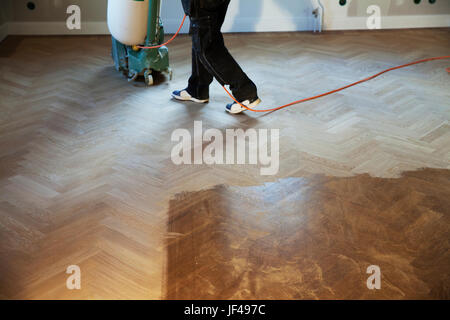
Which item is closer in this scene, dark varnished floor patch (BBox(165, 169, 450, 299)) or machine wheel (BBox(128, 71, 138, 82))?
dark varnished floor patch (BBox(165, 169, 450, 299))

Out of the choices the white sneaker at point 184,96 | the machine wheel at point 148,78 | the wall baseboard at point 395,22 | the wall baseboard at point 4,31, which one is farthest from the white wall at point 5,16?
the wall baseboard at point 395,22

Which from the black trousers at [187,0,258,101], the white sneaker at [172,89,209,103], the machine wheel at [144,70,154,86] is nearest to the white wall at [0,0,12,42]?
the machine wheel at [144,70,154,86]

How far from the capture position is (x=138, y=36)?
11.3ft

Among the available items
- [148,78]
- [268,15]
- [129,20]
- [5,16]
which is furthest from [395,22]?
[5,16]

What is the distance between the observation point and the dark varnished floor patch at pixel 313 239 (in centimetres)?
183

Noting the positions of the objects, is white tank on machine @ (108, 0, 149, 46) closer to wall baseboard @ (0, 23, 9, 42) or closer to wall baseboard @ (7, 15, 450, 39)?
wall baseboard @ (7, 15, 450, 39)

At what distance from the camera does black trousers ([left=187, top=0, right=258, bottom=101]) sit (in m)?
2.93

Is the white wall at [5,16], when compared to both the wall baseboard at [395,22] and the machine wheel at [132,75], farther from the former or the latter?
the wall baseboard at [395,22]

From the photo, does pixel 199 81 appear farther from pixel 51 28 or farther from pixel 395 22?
pixel 395 22

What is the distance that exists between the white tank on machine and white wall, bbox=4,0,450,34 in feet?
4.10

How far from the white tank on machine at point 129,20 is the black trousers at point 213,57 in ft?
1.77

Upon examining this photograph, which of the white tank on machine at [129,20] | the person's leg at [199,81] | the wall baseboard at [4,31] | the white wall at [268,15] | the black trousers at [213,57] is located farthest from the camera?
the white wall at [268,15]

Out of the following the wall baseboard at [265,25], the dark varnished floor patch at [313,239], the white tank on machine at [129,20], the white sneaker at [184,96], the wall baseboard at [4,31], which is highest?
the white tank on machine at [129,20]
